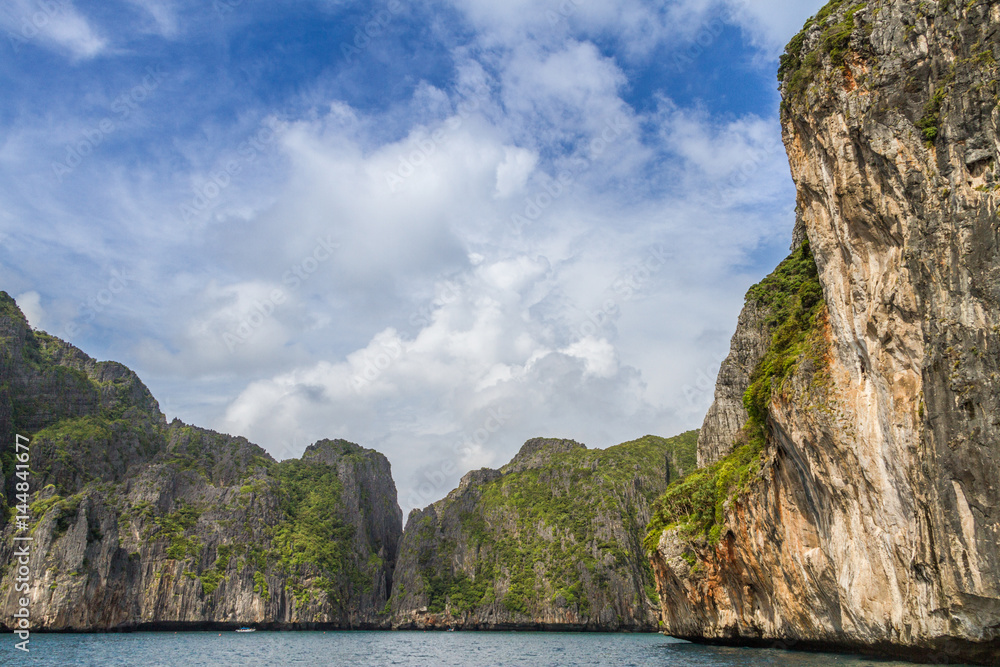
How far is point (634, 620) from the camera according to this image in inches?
4943

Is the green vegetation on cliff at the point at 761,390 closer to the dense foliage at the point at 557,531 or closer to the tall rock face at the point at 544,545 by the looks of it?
the tall rock face at the point at 544,545

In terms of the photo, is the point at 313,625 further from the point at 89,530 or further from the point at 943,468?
the point at 943,468

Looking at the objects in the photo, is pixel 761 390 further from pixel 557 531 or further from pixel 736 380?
pixel 557 531

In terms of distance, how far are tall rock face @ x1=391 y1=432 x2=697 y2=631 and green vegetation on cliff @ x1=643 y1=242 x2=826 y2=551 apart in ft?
244

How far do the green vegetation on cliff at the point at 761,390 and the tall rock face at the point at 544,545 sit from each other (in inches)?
2930

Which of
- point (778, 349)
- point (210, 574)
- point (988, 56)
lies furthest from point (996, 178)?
point (210, 574)

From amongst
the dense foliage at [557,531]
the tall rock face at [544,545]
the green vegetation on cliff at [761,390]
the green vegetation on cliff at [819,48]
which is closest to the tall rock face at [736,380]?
the green vegetation on cliff at [761,390]

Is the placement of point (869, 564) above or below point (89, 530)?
below

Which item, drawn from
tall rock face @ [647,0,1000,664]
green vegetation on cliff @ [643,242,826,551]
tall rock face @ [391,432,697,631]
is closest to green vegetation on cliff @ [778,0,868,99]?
tall rock face @ [647,0,1000,664]

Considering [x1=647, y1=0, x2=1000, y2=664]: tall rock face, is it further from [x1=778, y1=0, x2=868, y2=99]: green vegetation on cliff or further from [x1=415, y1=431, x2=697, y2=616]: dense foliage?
[x1=415, y1=431, x2=697, y2=616]: dense foliage

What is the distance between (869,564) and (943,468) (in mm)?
6986

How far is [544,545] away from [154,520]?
81843 mm

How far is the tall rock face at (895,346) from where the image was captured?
21.0 meters

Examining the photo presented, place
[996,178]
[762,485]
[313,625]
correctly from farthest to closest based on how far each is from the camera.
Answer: [313,625]
[762,485]
[996,178]
